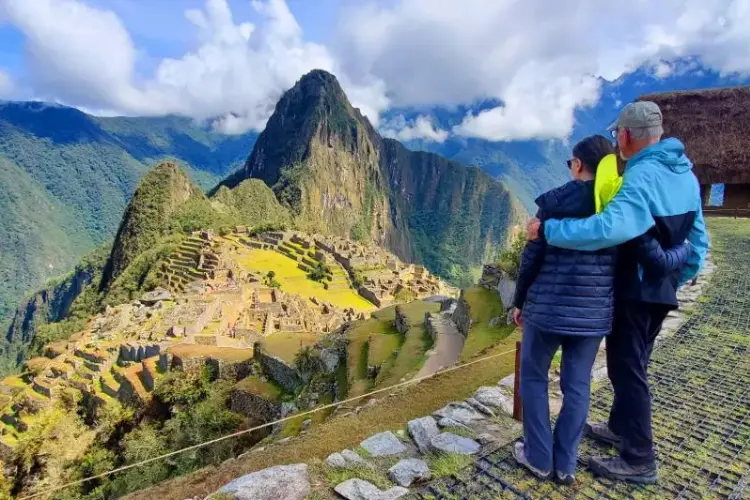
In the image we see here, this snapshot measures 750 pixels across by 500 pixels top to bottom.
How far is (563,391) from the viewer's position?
2629 mm

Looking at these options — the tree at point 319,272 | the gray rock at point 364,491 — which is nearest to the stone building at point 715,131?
the gray rock at point 364,491

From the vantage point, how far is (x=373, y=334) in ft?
37.9

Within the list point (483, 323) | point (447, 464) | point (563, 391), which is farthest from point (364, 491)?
point (483, 323)

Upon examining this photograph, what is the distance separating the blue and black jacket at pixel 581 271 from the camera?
2.37 metres

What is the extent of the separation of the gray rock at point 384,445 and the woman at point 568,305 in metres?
0.83

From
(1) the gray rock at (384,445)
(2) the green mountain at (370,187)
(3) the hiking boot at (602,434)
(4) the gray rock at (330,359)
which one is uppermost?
(2) the green mountain at (370,187)

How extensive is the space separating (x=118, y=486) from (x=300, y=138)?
4119 inches

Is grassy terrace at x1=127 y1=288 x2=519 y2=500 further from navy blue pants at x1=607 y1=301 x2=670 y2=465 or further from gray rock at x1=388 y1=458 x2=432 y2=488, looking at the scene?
navy blue pants at x1=607 y1=301 x2=670 y2=465

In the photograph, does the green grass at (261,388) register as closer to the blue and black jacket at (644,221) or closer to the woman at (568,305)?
the woman at (568,305)

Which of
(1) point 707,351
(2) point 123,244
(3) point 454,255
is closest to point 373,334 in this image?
(1) point 707,351

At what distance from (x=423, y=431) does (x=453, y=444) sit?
0.88 feet

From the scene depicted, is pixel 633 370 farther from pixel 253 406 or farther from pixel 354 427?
pixel 253 406

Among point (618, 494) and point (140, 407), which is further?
point (140, 407)

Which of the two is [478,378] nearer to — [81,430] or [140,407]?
[140,407]
